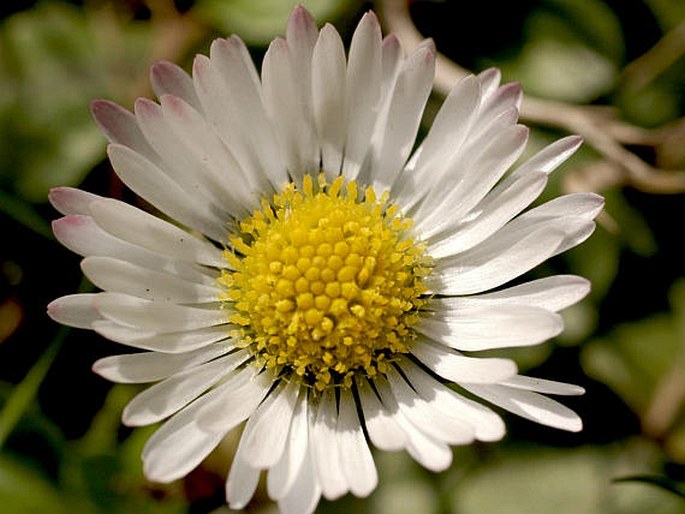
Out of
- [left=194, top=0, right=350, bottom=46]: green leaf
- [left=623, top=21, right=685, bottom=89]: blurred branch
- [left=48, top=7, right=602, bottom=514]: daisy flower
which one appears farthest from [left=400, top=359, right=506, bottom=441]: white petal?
[left=623, top=21, right=685, bottom=89]: blurred branch

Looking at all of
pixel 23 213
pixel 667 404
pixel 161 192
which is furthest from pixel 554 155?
pixel 23 213

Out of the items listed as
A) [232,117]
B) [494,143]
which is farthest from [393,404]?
[232,117]

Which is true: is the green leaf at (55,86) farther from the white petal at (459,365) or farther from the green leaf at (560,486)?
the green leaf at (560,486)

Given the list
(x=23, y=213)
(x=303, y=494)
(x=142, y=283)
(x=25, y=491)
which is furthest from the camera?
(x=23, y=213)

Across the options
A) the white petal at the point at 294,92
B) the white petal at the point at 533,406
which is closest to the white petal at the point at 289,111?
the white petal at the point at 294,92

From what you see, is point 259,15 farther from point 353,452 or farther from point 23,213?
point 353,452
